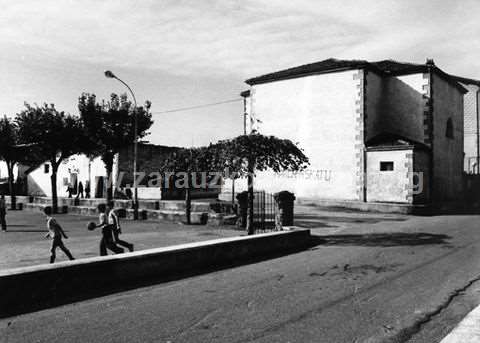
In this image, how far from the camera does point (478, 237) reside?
43.9ft

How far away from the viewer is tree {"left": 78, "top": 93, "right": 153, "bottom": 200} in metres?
28.4

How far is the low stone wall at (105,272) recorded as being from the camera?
6086mm

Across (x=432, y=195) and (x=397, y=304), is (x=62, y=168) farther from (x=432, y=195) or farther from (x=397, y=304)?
(x=397, y=304)

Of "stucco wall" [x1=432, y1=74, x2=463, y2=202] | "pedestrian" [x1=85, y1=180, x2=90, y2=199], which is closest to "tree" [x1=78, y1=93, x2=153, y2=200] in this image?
"pedestrian" [x1=85, y1=180, x2=90, y2=199]

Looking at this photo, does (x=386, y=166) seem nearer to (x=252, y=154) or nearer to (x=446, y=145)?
(x=446, y=145)

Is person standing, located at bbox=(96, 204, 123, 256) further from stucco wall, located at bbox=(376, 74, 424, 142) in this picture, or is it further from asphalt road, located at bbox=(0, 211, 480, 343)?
stucco wall, located at bbox=(376, 74, 424, 142)

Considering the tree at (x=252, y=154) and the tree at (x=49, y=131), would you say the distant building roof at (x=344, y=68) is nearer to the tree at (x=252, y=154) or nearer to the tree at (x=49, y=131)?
the tree at (x=49, y=131)

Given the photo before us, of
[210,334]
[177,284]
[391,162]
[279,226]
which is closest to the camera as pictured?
[210,334]

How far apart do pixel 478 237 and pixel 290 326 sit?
1066cm

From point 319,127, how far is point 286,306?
22.0m

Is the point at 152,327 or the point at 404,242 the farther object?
the point at 404,242

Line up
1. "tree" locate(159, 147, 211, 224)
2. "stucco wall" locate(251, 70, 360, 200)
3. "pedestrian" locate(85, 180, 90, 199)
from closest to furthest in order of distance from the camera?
"tree" locate(159, 147, 211, 224) → "stucco wall" locate(251, 70, 360, 200) → "pedestrian" locate(85, 180, 90, 199)

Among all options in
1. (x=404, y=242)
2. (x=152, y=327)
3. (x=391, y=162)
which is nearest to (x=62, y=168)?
(x=391, y=162)

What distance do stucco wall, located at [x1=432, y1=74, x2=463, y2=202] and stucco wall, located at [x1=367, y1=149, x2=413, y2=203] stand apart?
399cm
